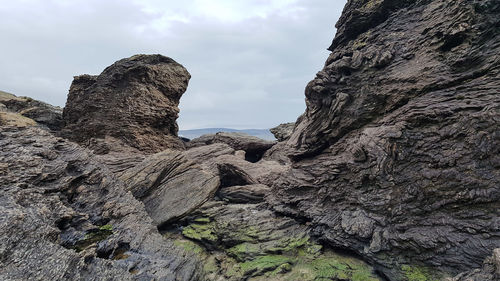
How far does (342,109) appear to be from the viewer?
18375mm

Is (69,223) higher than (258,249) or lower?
higher

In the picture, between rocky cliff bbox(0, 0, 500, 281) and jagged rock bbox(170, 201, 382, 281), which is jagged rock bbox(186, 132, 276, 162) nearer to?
rocky cliff bbox(0, 0, 500, 281)

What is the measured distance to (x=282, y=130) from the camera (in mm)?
47062

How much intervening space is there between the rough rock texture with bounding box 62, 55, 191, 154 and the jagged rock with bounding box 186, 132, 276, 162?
34.6ft

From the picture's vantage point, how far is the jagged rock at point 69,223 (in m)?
10.3

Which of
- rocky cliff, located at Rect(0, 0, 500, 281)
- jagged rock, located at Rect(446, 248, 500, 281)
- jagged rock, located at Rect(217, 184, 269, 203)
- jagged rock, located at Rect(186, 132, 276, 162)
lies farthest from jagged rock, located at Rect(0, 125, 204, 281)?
jagged rock, located at Rect(186, 132, 276, 162)

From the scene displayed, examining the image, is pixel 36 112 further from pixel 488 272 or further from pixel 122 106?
pixel 488 272

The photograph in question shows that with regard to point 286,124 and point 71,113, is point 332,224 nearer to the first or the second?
point 71,113

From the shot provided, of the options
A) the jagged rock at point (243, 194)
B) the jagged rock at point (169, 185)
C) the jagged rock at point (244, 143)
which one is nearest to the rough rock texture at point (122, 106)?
the jagged rock at point (169, 185)

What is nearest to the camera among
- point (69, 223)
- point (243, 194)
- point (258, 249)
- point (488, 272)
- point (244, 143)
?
point (488, 272)

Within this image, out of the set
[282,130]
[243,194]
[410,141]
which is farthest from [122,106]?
[282,130]

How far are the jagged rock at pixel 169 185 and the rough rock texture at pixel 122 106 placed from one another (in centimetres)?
780

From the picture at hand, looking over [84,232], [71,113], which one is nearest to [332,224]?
[84,232]

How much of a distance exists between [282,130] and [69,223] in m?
37.1
